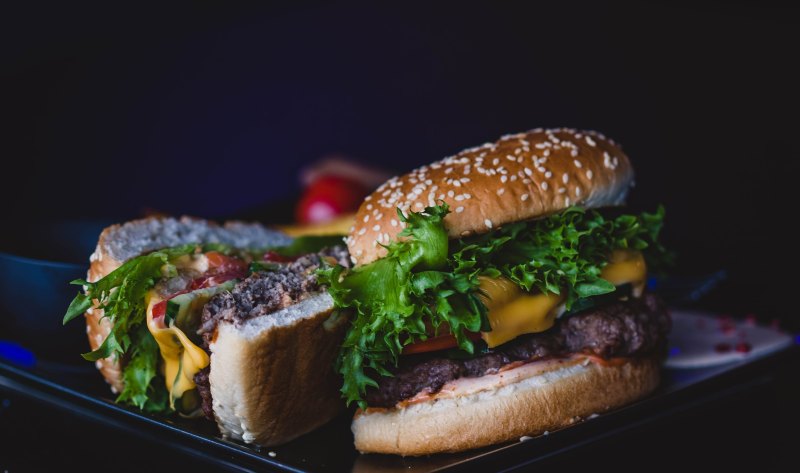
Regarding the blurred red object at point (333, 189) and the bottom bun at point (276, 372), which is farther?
the blurred red object at point (333, 189)

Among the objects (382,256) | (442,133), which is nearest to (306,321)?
(382,256)

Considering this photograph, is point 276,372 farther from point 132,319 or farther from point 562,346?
point 562,346

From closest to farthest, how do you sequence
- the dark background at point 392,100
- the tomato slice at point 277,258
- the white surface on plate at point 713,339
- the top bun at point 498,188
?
the top bun at point 498,188 < the tomato slice at point 277,258 < the white surface on plate at point 713,339 < the dark background at point 392,100

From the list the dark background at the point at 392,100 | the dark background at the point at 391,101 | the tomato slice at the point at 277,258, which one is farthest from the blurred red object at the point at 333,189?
the tomato slice at the point at 277,258

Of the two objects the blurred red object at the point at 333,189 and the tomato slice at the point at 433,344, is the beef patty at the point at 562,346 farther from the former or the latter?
the blurred red object at the point at 333,189

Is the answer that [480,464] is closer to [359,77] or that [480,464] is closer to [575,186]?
[575,186]

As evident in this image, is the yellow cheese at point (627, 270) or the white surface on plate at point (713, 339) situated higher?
the yellow cheese at point (627, 270)
